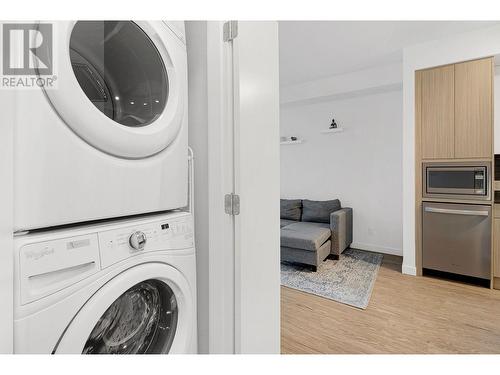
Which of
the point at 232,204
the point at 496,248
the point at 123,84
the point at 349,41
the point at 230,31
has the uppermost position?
the point at 349,41

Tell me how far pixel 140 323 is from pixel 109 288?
30 cm

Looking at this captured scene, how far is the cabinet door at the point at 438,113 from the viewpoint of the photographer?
9.16 ft

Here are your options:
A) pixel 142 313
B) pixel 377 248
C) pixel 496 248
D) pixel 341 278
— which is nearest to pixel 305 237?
pixel 341 278

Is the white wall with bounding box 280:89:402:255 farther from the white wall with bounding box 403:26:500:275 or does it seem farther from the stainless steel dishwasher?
the stainless steel dishwasher

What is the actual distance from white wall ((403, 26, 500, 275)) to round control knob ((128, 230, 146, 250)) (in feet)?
10.1

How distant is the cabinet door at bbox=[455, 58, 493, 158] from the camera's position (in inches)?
103

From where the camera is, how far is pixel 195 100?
1192 millimetres

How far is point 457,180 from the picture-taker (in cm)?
277

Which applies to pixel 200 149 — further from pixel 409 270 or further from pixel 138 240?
pixel 409 270

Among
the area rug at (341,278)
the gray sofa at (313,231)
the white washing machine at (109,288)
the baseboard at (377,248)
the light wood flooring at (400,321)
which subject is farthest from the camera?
the baseboard at (377,248)

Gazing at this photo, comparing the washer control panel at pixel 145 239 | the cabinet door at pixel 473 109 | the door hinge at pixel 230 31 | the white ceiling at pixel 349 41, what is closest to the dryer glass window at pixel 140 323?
the washer control panel at pixel 145 239

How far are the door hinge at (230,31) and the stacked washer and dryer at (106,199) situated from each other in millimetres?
183

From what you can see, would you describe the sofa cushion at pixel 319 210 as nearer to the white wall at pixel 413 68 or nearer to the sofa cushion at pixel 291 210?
the sofa cushion at pixel 291 210

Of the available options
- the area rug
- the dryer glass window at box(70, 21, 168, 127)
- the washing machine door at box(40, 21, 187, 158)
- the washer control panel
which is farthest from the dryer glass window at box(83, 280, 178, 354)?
the area rug
